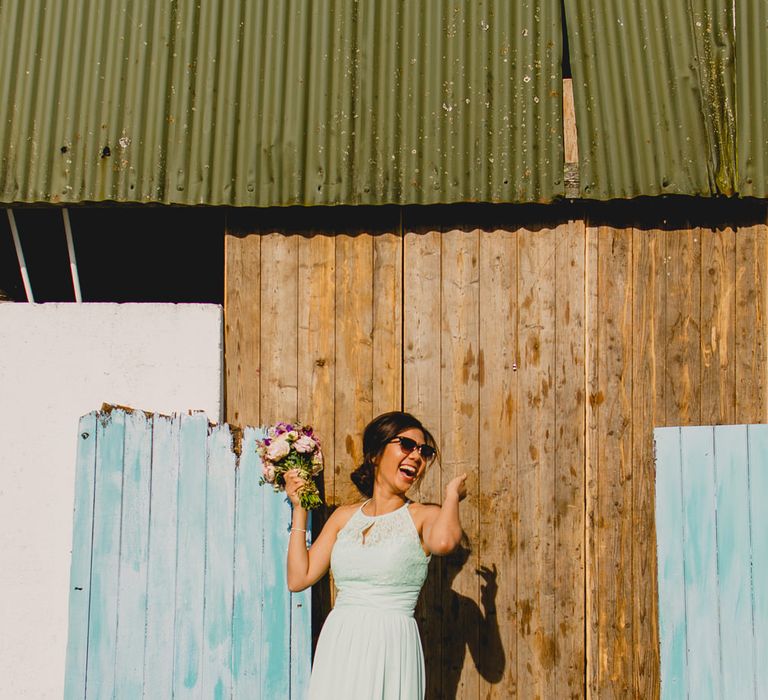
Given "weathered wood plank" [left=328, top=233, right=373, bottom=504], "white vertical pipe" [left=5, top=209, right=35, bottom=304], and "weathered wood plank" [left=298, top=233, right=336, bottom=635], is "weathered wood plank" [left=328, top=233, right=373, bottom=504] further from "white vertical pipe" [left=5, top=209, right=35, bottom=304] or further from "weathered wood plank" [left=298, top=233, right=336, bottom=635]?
"white vertical pipe" [left=5, top=209, right=35, bottom=304]

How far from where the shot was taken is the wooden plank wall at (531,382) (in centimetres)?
484

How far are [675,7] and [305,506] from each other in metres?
3.42

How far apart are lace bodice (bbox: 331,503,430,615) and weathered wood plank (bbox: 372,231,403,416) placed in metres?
1.05

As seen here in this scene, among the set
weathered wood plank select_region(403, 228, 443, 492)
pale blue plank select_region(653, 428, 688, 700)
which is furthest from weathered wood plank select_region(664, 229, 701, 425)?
weathered wood plank select_region(403, 228, 443, 492)

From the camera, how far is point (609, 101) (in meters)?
4.86

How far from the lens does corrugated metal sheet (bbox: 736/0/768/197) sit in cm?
479

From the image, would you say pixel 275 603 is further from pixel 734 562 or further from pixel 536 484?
pixel 734 562

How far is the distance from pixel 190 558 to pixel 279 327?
1.36 metres

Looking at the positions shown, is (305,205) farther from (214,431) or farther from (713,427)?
(713,427)

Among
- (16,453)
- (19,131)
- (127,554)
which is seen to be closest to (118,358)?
(16,453)

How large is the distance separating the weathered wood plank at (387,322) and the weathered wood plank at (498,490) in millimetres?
469

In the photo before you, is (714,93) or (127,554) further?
(714,93)

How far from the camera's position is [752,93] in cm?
488

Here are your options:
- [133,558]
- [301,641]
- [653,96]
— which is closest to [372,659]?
[301,641]
